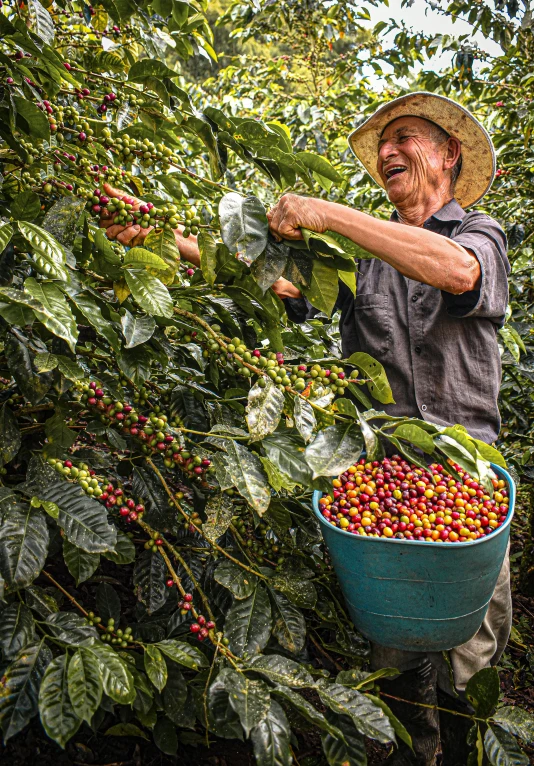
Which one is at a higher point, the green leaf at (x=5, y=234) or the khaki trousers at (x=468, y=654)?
the green leaf at (x=5, y=234)

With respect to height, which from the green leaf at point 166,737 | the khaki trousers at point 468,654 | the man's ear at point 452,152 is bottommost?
the green leaf at point 166,737

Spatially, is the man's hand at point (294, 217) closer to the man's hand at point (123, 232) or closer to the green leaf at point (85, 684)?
the man's hand at point (123, 232)

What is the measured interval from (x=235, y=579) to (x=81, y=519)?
39 centimetres

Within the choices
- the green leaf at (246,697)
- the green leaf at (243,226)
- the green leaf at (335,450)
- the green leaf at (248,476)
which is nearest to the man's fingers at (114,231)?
the green leaf at (243,226)

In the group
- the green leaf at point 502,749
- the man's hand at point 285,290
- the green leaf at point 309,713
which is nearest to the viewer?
the green leaf at point 309,713

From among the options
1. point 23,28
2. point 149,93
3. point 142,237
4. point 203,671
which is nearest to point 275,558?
point 203,671

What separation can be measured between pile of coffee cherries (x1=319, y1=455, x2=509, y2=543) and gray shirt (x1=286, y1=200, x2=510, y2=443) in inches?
13.1

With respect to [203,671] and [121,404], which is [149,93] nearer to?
[121,404]

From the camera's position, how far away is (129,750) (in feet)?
5.60

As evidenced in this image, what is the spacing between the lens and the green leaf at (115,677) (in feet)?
3.60

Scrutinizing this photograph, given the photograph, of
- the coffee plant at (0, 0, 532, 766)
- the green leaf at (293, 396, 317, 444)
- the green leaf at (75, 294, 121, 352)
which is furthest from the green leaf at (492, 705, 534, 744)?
the green leaf at (75, 294, 121, 352)

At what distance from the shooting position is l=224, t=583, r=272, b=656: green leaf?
1316mm

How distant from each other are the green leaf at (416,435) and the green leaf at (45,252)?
62 cm

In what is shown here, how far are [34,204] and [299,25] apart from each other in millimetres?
3474
